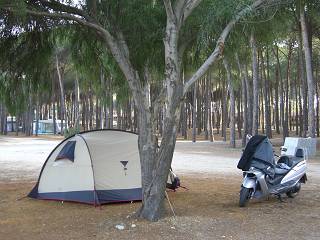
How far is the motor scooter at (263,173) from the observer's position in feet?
28.5

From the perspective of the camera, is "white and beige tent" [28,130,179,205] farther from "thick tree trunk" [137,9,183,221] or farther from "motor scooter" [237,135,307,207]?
"motor scooter" [237,135,307,207]

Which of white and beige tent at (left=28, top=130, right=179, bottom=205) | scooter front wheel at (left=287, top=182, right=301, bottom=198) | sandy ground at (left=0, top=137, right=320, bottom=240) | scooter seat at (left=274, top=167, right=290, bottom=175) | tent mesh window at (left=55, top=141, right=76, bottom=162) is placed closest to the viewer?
sandy ground at (left=0, top=137, right=320, bottom=240)

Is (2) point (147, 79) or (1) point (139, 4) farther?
(2) point (147, 79)

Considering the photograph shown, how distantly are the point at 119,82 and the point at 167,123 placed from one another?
358 cm

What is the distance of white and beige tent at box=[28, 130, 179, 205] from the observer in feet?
32.3

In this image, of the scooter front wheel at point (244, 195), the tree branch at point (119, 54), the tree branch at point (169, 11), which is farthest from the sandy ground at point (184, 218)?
the tree branch at point (169, 11)

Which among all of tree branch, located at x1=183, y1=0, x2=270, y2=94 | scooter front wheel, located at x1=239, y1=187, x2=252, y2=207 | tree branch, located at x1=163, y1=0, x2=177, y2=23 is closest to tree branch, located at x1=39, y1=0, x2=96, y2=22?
tree branch, located at x1=163, y1=0, x2=177, y2=23

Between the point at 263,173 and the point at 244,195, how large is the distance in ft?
1.75

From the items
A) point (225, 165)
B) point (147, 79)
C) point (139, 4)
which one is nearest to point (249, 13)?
point (139, 4)

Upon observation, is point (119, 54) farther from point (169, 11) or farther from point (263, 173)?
point (263, 173)

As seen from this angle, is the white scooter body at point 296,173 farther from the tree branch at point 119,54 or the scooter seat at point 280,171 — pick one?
the tree branch at point 119,54

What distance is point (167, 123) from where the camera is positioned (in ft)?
25.0

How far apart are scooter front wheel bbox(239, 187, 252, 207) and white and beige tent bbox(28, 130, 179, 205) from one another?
224 cm

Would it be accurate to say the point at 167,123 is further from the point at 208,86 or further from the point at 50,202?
the point at 208,86
